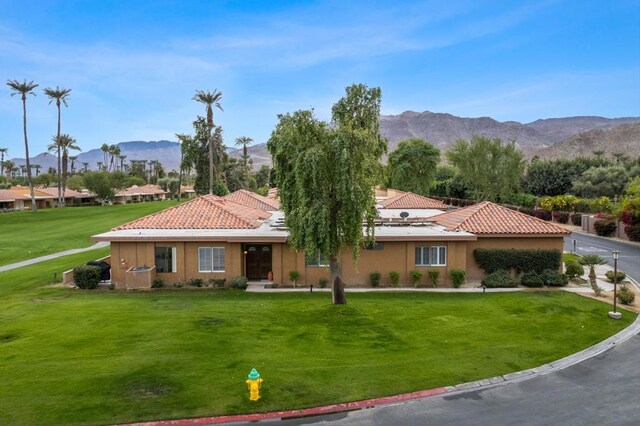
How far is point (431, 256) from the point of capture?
86.5 ft

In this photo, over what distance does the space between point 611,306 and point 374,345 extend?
12606 millimetres

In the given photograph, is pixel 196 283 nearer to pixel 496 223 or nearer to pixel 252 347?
pixel 252 347

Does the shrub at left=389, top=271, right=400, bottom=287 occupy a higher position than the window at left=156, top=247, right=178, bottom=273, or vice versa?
the window at left=156, top=247, right=178, bottom=273

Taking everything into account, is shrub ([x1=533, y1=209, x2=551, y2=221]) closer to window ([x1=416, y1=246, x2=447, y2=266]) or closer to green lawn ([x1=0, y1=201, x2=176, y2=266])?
window ([x1=416, y1=246, x2=447, y2=266])

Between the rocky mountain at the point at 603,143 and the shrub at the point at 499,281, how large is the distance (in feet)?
465

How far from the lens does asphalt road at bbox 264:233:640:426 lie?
11164 mm

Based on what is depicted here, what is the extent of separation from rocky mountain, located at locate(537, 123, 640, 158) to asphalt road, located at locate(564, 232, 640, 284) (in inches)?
4672

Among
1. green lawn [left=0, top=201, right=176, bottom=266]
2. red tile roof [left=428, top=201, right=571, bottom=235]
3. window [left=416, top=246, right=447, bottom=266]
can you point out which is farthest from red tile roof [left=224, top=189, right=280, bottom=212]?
window [left=416, top=246, right=447, bottom=266]

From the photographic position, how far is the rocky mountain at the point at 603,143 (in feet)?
511

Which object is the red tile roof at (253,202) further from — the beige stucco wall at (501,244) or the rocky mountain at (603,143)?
the rocky mountain at (603,143)

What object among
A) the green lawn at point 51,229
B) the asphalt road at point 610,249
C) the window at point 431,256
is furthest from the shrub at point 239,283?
the asphalt road at point 610,249

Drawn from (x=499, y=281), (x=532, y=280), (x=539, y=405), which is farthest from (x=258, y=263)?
(x=539, y=405)

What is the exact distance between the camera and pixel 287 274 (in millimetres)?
25906

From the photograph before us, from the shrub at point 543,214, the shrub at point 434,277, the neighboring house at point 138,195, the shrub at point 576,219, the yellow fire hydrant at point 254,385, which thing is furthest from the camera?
the neighboring house at point 138,195
